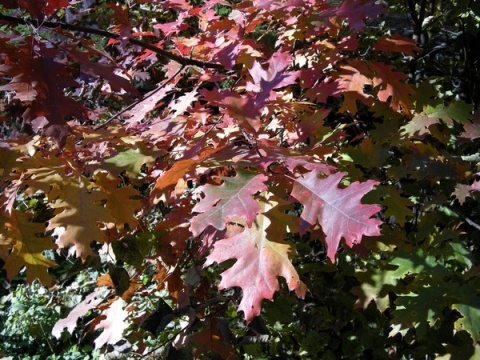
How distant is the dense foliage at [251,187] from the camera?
1.21 metres

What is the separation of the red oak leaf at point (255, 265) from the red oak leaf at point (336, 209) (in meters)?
0.11

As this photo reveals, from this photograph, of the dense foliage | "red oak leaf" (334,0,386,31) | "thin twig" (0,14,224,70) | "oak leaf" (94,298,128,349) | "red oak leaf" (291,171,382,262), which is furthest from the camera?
"oak leaf" (94,298,128,349)

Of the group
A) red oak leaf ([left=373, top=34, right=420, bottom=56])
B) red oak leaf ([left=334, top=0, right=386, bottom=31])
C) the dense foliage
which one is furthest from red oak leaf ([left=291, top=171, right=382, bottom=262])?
red oak leaf ([left=373, top=34, right=420, bottom=56])

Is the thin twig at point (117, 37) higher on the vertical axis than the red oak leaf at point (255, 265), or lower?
higher

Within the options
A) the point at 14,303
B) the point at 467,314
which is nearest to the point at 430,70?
the point at 467,314

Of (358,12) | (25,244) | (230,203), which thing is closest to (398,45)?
(358,12)

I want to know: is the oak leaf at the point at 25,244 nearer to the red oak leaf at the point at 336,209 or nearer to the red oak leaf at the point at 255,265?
the red oak leaf at the point at 255,265

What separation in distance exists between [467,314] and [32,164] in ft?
4.32

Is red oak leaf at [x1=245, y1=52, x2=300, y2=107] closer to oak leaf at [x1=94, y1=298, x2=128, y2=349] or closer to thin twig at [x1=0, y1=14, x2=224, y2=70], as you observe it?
thin twig at [x1=0, y1=14, x2=224, y2=70]

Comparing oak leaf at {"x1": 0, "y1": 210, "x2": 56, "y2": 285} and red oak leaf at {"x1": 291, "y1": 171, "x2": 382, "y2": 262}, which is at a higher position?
red oak leaf at {"x1": 291, "y1": 171, "x2": 382, "y2": 262}

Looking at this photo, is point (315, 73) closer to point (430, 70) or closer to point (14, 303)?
point (430, 70)

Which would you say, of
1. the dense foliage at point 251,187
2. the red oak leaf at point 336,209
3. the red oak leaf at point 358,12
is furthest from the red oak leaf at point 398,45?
the red oak leaf at point 336,209

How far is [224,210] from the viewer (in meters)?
1.10

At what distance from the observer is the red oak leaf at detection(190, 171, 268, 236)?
108 centimetres
